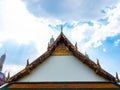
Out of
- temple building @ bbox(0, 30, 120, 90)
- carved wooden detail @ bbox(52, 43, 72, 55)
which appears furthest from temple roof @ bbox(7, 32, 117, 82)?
carved wooden detail @ bbox(52, 43, 72, 55)

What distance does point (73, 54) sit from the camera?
9586 mm

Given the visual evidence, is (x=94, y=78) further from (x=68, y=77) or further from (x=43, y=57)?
(x=43, y=57)

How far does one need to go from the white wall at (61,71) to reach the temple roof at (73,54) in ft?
0.61

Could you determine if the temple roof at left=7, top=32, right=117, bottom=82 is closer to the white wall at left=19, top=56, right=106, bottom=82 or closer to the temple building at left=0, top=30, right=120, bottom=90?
the temple building at left=0, top=30, right=120, bottom=90

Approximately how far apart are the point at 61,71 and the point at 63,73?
16 cm

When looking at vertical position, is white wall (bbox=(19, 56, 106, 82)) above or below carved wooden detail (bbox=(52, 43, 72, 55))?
below

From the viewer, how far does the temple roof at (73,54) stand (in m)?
8.67

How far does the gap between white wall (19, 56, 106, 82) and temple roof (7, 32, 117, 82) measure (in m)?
0.19

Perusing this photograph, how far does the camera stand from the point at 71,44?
965 cm

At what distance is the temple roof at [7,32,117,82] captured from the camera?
28.5 feet

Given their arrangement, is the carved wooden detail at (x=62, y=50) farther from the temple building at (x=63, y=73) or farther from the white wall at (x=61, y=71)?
the white wall at (x=61, y=71)

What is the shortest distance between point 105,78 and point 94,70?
2.17 ft

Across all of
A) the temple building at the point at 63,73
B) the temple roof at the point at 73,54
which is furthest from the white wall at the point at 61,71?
the temple roof at the point at 73,54

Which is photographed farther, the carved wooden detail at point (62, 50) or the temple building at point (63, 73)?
the carved wooden detail at point (62, 50)
